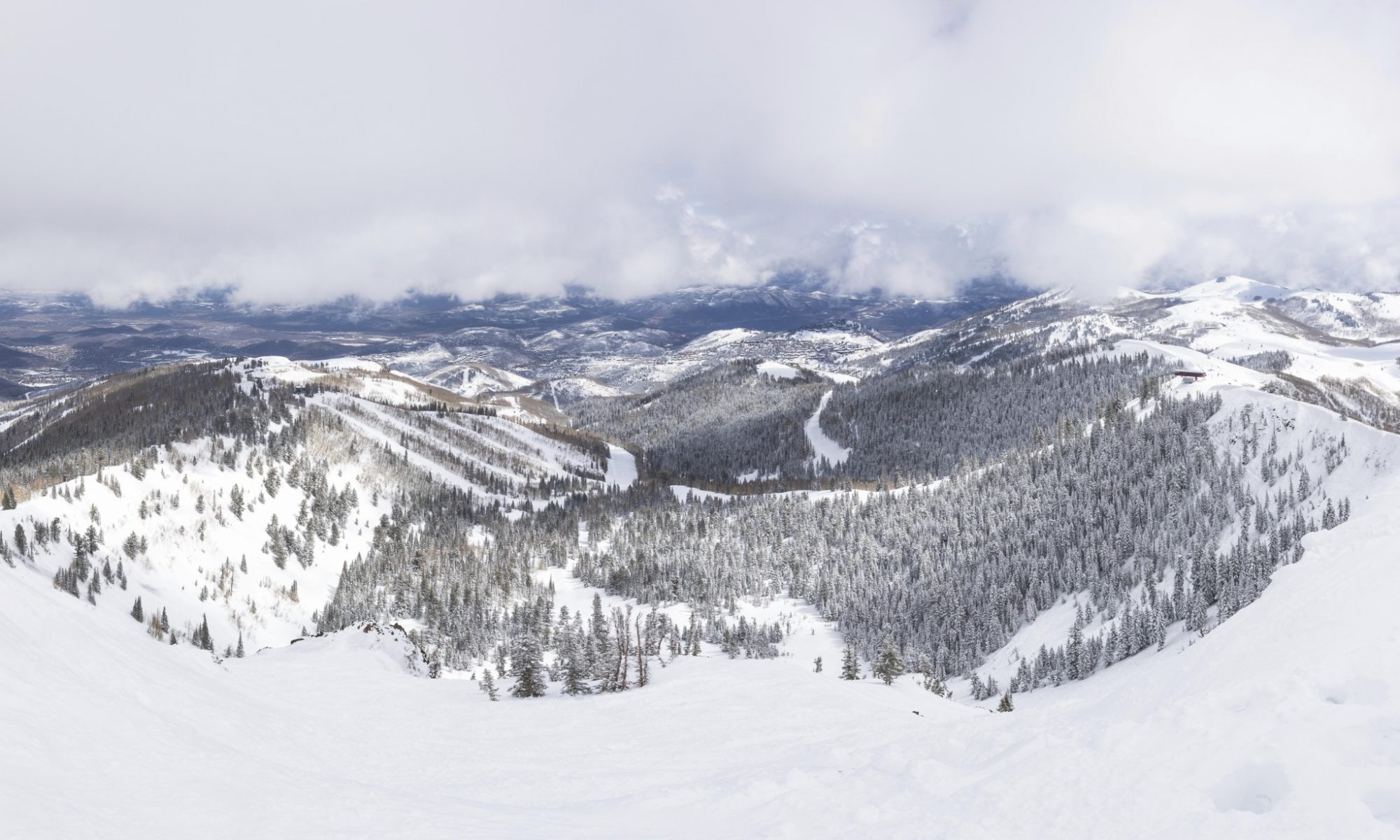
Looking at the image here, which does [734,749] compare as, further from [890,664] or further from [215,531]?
[215,531]

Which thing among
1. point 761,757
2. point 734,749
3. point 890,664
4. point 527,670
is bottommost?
point 890,664

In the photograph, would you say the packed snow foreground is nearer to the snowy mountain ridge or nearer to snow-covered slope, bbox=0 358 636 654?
the snowy mountain ridge

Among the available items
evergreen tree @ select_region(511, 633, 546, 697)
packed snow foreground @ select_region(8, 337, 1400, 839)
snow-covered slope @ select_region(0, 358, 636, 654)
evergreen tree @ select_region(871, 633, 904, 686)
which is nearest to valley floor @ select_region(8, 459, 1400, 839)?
packed snow foreground @ select_region(8, 337, 1400, 839)

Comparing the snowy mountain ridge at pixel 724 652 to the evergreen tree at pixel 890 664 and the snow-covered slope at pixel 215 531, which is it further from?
the snow-covered slope at pixel 215 531

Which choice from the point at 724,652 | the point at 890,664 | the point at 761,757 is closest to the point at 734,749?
the point at 761,757

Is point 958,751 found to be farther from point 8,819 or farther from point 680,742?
point 8,819

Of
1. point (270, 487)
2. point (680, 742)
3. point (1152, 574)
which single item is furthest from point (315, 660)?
point (1152, 574)

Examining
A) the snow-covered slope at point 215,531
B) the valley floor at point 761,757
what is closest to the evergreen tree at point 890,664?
the valley floor at point 761,757
